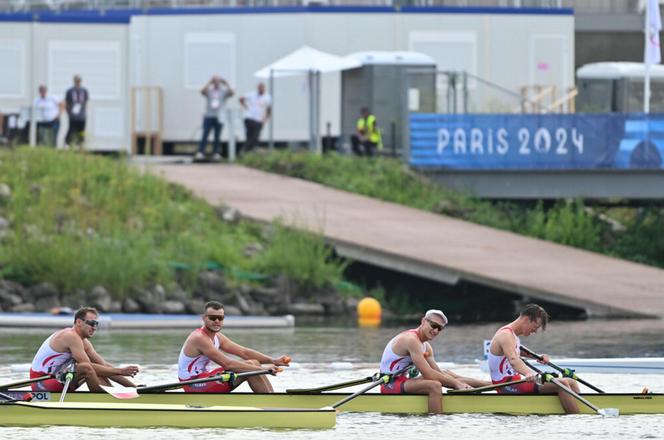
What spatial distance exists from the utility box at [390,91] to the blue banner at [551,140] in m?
1.21

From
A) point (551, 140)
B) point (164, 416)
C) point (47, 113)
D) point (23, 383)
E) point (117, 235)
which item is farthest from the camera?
point (47, 113)

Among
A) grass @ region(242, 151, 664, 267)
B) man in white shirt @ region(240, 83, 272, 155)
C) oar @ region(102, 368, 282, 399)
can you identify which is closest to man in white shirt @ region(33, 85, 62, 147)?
man in white shirt @ region(240, 83, 272, 155)

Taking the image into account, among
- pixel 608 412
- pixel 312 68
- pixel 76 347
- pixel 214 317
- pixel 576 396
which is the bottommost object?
pixel 608 412

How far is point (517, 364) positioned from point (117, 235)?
15.9 meters

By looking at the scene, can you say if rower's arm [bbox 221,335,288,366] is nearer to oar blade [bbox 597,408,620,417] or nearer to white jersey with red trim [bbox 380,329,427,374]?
white jersey with red trim [bbox 380,329,427,374]

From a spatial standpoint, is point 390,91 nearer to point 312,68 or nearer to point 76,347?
point 312,68

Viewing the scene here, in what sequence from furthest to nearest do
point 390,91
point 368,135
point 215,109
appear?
1. point 390,91
2. point 215,109
3. point 368,135

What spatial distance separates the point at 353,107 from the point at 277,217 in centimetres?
983

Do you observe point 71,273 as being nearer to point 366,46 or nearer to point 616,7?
point 366,46

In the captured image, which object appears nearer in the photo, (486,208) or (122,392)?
(122,392)

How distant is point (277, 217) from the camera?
3734cm

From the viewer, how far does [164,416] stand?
2034 centimetres

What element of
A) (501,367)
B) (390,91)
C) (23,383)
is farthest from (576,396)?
(390,91)

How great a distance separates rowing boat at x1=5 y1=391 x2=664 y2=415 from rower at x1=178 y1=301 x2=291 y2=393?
130 mm
